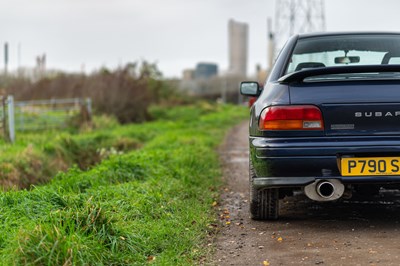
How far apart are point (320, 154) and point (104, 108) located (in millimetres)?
17026

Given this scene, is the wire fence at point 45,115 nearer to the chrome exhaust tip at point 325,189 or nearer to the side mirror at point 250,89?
the side mirror at point 250,89

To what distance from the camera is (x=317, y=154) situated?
5098 millimetres

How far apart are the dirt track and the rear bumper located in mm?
431

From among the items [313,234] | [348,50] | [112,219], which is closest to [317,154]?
[313,234]

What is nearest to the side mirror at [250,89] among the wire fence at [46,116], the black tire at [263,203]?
the black tire at [263,203]

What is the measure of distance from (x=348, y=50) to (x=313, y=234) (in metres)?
1.73

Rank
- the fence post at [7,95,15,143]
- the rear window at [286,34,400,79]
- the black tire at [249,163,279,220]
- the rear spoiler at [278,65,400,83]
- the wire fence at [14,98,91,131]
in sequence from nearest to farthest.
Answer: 1. the rear spoiler at [278,65,400,83]
2. the black tire at [249,163,279,220]
3. the rear window at [286,34,400,79]
4. the fence post at [7,95,15,143]
5. the wire fence at [14,98,91,131]

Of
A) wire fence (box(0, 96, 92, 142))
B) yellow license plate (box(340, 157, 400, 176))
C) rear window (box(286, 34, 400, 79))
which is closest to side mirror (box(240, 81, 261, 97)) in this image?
rear window (box(286, 34, 400, 79))

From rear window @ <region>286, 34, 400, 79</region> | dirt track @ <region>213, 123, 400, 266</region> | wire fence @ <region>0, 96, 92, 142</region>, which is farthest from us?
wire fence @ <region>0, 96, 92, 142</region>

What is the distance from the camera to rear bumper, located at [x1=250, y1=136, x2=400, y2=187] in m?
5.09

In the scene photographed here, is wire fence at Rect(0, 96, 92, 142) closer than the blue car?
No

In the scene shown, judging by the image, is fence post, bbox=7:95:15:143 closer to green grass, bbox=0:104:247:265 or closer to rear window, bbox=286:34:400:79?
green grass, bbox=0:104:247:265

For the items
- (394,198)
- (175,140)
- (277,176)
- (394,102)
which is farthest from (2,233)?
(175,140)

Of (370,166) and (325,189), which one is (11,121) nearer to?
(325,189)
